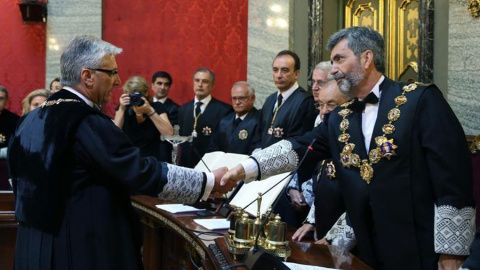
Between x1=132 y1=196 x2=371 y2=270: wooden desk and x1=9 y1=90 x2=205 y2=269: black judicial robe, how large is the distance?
1.38 feet

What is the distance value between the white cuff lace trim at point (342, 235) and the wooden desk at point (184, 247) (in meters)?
0.19

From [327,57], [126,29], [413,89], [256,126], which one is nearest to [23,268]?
[413,89]

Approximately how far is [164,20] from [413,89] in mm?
5639

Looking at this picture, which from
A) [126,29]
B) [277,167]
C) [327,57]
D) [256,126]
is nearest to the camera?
[277,167]

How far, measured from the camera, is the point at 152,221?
4344 mm

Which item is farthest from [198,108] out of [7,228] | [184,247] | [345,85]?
[345,85]

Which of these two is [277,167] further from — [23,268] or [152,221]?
[152,221]

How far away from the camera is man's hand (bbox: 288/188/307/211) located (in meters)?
3.36

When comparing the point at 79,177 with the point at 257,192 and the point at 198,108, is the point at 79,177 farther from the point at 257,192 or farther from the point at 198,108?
the point at 198,108

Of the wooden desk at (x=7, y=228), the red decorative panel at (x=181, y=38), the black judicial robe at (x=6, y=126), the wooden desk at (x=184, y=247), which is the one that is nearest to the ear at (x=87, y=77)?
the wooden desk at (x=184, y=247)

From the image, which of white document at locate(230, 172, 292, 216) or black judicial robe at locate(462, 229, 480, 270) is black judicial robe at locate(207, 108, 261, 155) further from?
black judicial robe at locate(462, 229, 480, 270)

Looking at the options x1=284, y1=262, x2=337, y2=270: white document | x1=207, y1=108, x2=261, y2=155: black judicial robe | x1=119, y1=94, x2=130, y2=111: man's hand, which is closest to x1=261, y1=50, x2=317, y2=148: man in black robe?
x1=207, y1=108, x2=261, y2=155: black judicial robe

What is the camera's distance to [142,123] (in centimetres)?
545

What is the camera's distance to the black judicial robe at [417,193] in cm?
224
